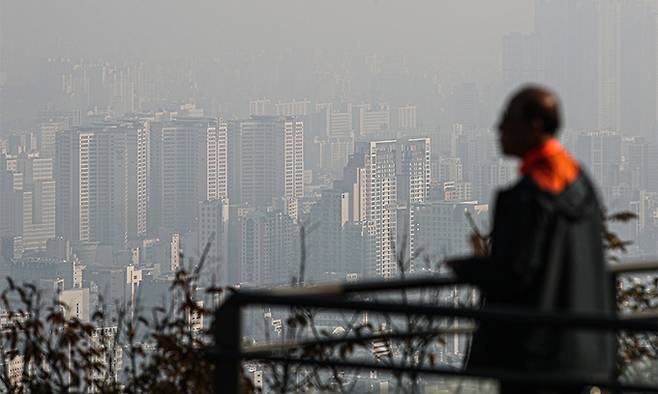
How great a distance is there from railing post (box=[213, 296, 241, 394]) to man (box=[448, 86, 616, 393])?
0.53 metres

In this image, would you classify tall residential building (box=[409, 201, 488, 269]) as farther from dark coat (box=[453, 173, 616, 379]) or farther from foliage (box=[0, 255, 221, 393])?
dark coat (box=[453, 173, 616, 379])

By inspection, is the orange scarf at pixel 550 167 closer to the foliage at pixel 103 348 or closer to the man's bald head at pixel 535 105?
the man's bald head at pixel 535 105

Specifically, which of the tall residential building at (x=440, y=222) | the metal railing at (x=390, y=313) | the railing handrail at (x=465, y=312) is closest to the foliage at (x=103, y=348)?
the metal railing at (x=390, y=313)

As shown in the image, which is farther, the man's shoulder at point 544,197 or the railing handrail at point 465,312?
the man's shoulder at point 544,197

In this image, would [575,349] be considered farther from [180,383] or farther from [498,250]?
[180,383]

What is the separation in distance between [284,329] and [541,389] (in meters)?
3.60

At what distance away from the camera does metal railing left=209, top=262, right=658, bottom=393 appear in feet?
10.5

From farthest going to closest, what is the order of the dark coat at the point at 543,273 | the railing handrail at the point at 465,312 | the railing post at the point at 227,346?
1. the railing post at the point at 227,346
2. the dark coat at the point at 543,273
3. the railing handrail at the point at 465,312

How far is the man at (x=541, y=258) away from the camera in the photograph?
3.58 meters

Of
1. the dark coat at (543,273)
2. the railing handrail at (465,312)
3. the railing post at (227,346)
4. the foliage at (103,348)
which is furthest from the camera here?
the foliage at (103,348)

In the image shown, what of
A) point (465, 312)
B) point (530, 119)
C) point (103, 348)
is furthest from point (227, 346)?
point (103, 348)

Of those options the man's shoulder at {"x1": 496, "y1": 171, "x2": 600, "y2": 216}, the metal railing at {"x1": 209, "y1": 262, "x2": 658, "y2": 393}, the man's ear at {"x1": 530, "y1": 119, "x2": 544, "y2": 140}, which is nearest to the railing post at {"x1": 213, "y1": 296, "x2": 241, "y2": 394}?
the metal railing at {"x1": 209, "y1": 262, "x2": 658, "y2": 393}

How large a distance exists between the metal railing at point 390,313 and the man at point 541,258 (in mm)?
49

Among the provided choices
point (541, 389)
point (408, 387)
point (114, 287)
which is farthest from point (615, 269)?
point (114, 287)
